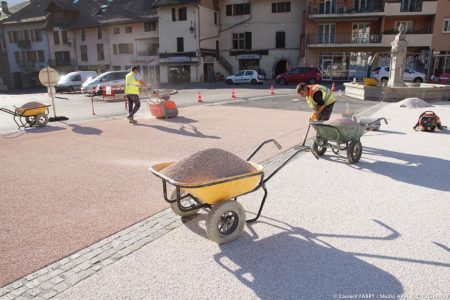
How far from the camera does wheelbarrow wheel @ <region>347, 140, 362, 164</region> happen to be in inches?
274

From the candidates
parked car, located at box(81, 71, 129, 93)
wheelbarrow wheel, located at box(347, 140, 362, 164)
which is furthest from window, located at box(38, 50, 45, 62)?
wheelbarrow wheel, located at box(347, 140, 362, 164)

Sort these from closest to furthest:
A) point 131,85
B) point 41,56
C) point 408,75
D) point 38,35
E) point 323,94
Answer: point 323,94, point 131,85, point 408,75, point 38,35, point 41,56

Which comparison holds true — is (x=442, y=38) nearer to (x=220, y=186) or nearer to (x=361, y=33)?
(x=361, y=33)

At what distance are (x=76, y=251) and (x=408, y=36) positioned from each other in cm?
3793

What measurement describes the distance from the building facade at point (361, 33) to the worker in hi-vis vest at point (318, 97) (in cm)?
3099

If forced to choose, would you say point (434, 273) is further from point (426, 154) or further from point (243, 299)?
point (426, 154)

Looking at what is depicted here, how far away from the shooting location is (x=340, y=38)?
36.5 metres

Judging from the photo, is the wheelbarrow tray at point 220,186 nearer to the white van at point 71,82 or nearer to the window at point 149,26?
the white van at point 71,82

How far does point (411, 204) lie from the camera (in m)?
5.15

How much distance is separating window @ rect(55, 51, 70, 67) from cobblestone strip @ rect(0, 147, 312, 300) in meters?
50.5

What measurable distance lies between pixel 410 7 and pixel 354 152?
33943 mm

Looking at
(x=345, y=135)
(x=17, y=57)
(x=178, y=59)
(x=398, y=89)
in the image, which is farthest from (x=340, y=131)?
(x=17, y=57)

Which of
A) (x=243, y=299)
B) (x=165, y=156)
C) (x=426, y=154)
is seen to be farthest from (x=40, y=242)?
(x=426, y=154)

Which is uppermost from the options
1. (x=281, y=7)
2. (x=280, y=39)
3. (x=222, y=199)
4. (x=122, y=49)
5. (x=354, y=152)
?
(x=281, y=7)
